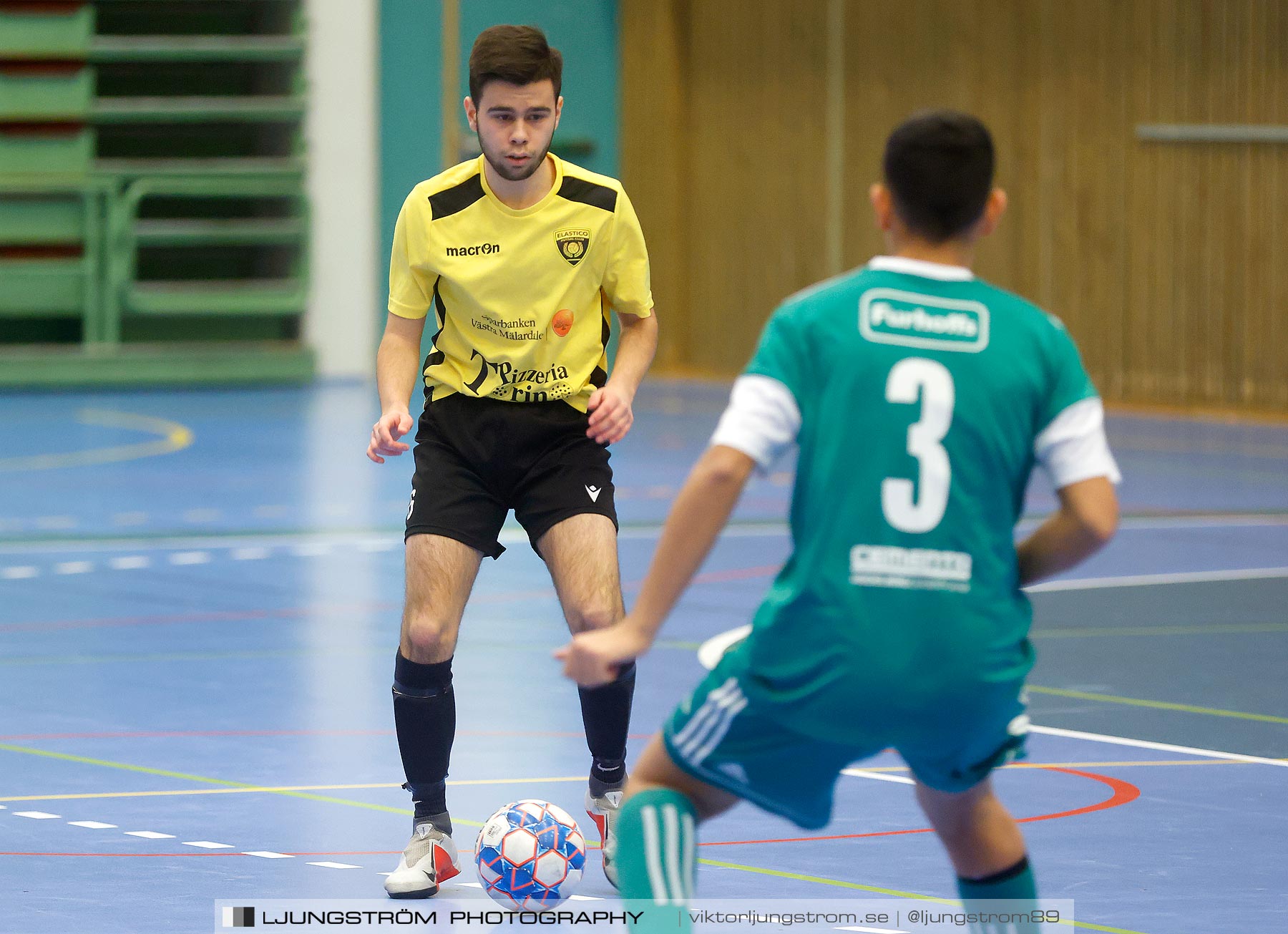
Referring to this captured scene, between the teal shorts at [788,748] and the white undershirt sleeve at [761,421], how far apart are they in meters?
0.33

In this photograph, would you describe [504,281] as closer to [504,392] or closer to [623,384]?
[504,392]

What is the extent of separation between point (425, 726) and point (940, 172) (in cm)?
220

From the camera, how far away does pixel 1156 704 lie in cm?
735

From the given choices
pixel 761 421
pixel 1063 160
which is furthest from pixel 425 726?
pixel 1063 160

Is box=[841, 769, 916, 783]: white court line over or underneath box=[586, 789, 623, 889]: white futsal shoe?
underneath

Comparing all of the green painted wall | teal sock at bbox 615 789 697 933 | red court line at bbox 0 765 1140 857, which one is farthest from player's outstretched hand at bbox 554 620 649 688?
the green painted wall

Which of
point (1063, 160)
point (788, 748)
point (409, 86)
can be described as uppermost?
point (409, 86)

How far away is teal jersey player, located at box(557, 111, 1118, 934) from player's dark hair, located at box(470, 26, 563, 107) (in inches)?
65.9

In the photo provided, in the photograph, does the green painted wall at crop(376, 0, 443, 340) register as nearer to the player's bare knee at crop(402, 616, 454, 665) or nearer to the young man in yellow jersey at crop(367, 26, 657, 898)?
the young man in yellow jersey at crop(367, 26, 657, 898)

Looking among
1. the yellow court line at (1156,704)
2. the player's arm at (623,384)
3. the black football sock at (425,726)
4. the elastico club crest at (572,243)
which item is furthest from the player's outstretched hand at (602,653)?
the yellow court line at (1156,704)

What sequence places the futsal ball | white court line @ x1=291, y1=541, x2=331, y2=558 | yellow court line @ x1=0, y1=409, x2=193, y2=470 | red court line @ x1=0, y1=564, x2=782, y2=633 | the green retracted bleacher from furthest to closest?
the green retracted bleacher → yellow court line @ x1=0, y1=409, x2=193, y2=470 → white court line @ x1=291, y1=541, x2=331, y2=558 → red court line @ x1=0, y1=564, x2=782, y2=633 → the futsal ball

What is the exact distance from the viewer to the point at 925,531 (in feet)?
10.5

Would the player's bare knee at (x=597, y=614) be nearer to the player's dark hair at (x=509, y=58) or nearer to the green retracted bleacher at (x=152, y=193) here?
the player's dark hair at (x=509, y=58)

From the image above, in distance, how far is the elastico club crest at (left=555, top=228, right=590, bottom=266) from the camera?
5062 millimetres
